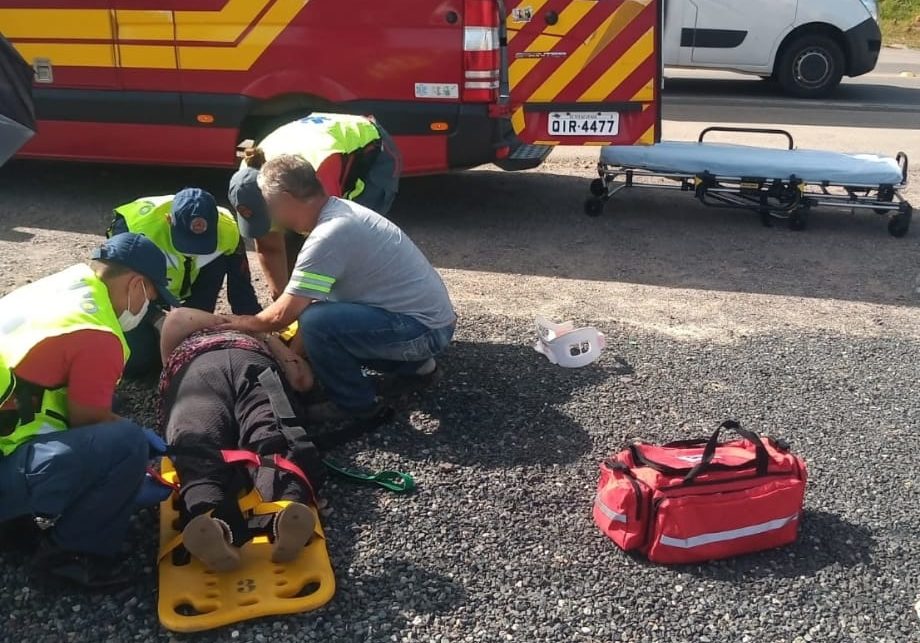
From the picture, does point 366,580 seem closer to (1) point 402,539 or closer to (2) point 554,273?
(1) point 402,539

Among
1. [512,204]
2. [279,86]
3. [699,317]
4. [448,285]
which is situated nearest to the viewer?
[699,317]

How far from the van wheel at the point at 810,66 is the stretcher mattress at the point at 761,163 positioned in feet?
17.8

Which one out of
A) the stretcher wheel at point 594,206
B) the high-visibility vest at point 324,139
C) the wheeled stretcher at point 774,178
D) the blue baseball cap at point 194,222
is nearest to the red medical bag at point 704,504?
the blue baseball cap at point 194,222

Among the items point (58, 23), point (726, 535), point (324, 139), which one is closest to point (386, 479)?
point (726, 535)

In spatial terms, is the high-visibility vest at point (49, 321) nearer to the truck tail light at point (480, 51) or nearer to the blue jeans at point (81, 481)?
the blue jeans at point (81, 481)

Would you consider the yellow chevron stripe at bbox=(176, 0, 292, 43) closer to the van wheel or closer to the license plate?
the license plate

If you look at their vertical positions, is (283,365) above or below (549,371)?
above

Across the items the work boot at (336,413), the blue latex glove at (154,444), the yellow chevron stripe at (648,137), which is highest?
the yellow chevron stripe at (648,137)

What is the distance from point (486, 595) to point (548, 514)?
509mm

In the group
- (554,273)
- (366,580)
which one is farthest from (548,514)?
(554,273)

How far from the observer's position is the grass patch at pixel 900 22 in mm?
21594

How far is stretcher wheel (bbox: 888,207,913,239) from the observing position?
6703 mm

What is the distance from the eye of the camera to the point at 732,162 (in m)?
6.86

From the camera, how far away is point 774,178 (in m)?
A: 6.74
